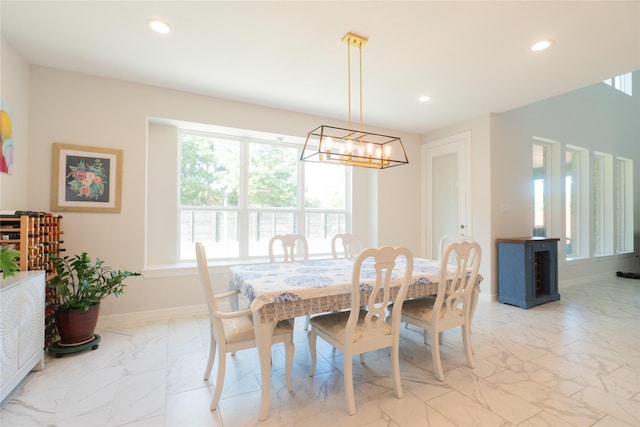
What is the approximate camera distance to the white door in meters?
4.33

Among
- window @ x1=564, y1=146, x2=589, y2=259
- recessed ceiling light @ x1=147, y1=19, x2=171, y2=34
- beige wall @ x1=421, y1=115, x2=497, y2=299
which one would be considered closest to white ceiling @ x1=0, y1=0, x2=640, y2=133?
recessed ceiling light @ x1=147, y1=19, x2=171, y2=34

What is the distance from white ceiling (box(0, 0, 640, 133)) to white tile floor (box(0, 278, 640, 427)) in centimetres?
258

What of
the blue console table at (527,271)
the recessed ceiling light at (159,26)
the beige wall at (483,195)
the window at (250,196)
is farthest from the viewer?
the beige wall at (483,195)

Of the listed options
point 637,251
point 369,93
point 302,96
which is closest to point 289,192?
point 302,96

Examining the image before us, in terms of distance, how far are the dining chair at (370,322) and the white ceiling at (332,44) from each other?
1.72m

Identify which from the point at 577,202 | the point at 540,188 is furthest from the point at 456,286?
the point at 577,202

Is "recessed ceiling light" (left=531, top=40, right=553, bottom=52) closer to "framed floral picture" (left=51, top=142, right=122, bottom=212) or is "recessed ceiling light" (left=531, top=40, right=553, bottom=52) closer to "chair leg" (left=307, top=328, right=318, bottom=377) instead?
"chair leg" (left=307, top=328, right=318, bottom=377)

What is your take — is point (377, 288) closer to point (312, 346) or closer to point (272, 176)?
point (312, 346)

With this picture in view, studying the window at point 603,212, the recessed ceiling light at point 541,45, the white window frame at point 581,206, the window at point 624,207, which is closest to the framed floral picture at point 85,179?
the recessed ceiling light at point 541,45

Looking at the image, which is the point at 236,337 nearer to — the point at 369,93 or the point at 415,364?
the point at 415,364

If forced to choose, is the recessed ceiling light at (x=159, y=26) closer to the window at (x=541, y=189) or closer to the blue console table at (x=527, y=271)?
the blue console table at (x=527, y=271)

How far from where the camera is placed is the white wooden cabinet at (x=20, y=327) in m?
1.69

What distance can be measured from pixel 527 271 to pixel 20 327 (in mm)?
4884

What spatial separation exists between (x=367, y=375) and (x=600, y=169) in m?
6.57
